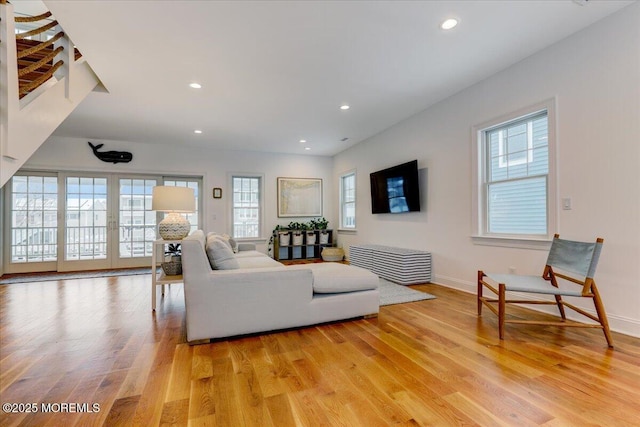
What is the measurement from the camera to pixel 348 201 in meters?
6.98

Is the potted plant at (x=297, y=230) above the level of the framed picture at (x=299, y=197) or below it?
below

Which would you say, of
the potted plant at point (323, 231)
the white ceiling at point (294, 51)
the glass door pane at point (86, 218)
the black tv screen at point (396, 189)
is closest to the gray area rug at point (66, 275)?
the glass door pane at point (86, 218)

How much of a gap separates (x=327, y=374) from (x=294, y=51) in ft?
9.07

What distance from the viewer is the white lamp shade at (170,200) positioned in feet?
10.9

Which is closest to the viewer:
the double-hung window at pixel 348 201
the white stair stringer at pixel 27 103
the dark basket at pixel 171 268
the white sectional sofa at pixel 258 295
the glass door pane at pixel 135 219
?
the white stair stringer at pixel 27 103

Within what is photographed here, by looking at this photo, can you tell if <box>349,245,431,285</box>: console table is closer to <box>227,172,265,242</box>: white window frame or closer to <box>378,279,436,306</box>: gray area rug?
<box>378,279,436,306</box>: gray area rug

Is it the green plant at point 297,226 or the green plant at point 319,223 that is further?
the green plant at point 319,223

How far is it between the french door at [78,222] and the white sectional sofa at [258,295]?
445 cm

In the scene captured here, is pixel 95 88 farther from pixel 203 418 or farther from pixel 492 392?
pixel 492 392

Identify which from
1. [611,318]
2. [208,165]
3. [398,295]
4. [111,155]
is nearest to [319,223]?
[208,165]

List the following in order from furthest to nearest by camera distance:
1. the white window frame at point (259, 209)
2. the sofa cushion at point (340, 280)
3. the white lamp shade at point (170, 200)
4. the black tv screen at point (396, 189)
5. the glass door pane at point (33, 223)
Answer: the white window frame at point (259, 209) → the glass door pane at point (33, 223) → the black tv screen at point (396, 189) → the white lamp shade at point (170, 200) → the sofa cushion at point (340, 280)

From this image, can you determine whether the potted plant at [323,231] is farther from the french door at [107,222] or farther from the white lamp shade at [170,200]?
the white lamp shade at [170,200]

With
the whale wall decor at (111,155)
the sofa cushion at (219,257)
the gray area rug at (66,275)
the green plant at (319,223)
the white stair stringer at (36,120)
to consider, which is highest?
the whale wall decor at (111,155)

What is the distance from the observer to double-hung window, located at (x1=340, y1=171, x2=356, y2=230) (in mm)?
6738
